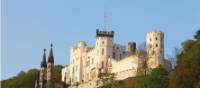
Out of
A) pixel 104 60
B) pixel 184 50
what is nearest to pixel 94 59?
pixel 104 60

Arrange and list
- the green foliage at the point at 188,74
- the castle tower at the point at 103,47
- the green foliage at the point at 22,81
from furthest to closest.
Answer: the green foliage at the point at 22,81 < the castle tower at the point at 103,47 < the green foliage at the point at 188,74

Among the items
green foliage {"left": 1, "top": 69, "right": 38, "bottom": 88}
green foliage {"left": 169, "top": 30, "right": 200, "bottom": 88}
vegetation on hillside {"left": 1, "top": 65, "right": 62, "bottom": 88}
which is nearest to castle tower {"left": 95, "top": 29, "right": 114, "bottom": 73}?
vegetation on hillside {"left": 1, "top": 65, "right": 62, "bottom": 88}

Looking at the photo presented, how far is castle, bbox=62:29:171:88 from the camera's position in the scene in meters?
98.9

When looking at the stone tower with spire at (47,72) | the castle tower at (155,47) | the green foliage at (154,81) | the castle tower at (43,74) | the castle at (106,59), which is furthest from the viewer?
the castle tower at (43,74)

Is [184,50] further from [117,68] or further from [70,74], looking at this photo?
[70,74]

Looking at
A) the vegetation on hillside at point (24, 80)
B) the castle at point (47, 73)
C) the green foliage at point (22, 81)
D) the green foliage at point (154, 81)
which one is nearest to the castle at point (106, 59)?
the castle at point (47, 73)

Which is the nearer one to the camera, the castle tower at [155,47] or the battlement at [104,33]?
the castle tower at [155,47]

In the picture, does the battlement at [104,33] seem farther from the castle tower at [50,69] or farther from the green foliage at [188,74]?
the green foliage at [188,74]

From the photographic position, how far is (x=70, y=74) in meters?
122

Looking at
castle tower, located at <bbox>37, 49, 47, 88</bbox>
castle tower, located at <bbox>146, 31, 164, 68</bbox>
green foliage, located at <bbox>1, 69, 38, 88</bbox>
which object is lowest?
green foliage, located at <bbox>1, 69, 38, 88</bbox>

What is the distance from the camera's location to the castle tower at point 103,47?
11134 cm

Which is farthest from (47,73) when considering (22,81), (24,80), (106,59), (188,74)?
(188,74)

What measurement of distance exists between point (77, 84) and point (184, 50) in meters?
35.7

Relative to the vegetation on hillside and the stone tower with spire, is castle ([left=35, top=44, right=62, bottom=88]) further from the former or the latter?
the vegetation on hillside
